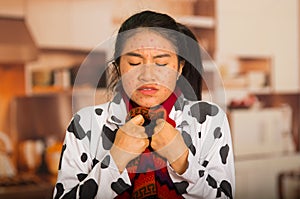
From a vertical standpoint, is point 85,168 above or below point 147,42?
below

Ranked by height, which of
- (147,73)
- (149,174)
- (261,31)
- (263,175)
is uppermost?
(261,31)

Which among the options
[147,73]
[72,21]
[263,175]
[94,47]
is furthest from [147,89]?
[263,175]

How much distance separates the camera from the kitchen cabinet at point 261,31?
1646 millimetres

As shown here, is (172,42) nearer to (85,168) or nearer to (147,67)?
(147,67)

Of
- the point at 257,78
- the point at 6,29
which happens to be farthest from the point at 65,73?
the point at 257,78

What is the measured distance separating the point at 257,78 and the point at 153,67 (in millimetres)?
1318

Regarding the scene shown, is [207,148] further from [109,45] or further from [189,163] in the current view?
[109,45]

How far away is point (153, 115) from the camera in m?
0.50

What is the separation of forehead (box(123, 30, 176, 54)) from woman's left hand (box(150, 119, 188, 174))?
8cm

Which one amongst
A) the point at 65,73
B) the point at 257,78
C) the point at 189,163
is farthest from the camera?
the point at 257,78

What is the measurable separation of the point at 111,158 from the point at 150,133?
4 cm

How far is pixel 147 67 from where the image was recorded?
0.51m

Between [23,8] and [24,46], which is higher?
[23,8]

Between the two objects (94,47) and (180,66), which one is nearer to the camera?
(180,66)
